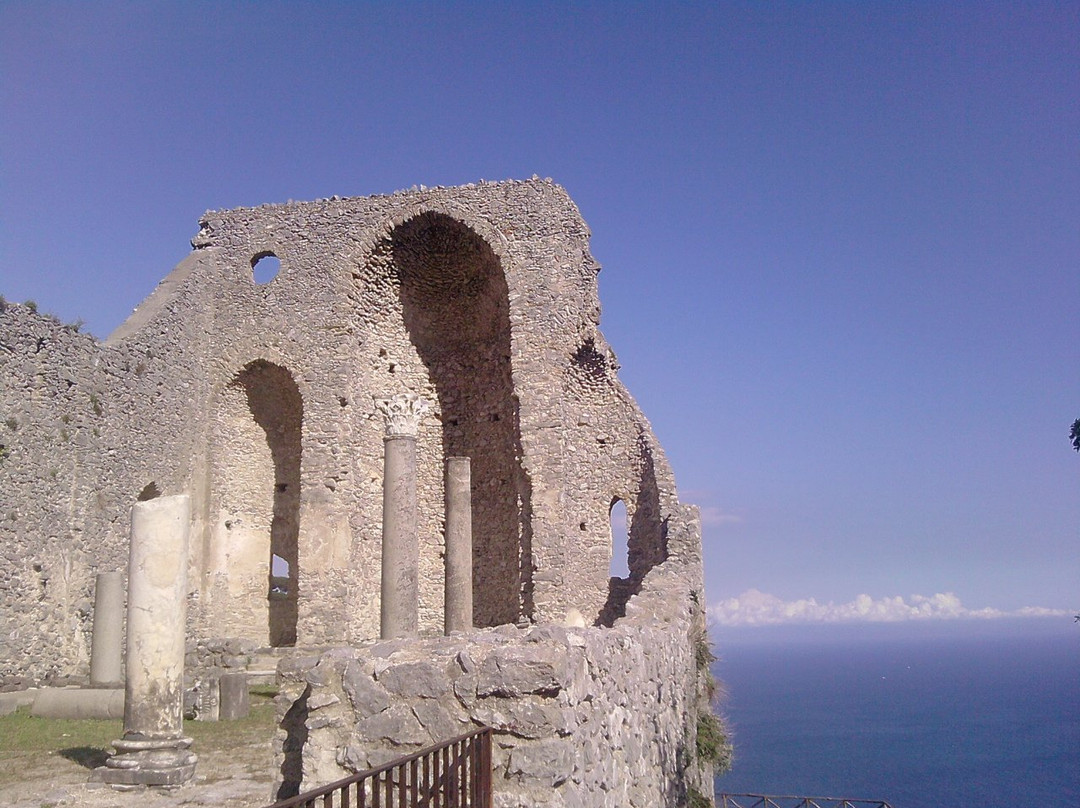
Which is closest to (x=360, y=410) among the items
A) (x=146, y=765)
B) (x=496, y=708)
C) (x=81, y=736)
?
(x=81, y=736)

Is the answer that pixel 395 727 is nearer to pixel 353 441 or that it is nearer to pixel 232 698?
pixel 232 698

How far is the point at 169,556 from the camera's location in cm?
952

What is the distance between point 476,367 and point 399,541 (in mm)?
6725

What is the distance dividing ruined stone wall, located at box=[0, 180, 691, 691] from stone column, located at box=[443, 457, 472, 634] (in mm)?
1920

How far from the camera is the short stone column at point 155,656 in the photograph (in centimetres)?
896

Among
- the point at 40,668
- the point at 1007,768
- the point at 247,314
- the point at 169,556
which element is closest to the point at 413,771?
the point at 169,556

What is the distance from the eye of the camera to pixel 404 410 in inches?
837

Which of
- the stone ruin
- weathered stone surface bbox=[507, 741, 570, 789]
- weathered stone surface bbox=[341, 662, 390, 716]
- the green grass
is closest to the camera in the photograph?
weathered stone surface bbox=[507, 741, 570, 789]

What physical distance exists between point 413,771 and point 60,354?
14.0 metres

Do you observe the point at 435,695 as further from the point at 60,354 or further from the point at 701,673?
the point at 60,354

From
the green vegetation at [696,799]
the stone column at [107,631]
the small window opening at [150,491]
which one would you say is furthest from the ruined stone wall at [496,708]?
the small window opening at [150,491]

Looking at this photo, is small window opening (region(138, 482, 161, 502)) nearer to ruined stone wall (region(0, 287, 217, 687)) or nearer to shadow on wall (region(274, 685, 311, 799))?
ruined stone wall (region(0, 287, 217, 687))

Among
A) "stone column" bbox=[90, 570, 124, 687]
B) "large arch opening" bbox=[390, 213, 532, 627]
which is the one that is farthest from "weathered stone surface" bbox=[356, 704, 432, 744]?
"large arch opening" bbox=[390, 213, 532, 627]

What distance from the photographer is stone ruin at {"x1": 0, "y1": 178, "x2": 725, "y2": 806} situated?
15.5 meters
